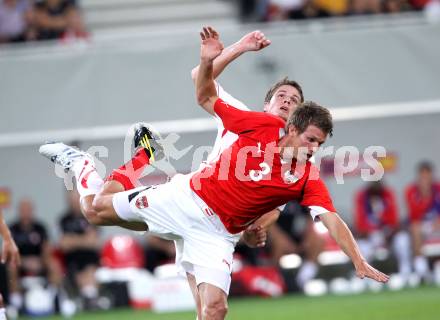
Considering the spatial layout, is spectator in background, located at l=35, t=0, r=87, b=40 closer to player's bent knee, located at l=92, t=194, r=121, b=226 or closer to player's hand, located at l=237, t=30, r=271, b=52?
player's bent knee, located at l=92, t=194, r=121, b=226

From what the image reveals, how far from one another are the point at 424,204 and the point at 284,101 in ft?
24.0

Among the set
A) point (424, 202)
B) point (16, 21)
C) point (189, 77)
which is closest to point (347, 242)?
point (189, 77)

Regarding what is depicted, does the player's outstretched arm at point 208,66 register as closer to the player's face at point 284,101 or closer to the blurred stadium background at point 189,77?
the player's face at point 284,101

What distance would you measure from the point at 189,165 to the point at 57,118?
2.11 m

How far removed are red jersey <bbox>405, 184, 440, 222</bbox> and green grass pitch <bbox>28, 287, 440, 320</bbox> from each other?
57.4 inches

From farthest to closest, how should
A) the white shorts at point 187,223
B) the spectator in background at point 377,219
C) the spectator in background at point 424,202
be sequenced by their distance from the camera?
the spectator in background at point 424,202 < the spectator in background at point 377,219 < the white shorts at point 187,223

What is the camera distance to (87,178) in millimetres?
8984

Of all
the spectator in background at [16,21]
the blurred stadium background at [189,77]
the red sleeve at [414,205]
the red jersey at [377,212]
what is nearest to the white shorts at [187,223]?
the blurred stadium background at [189,77]

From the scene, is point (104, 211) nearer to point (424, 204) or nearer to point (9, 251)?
point (9, 251)

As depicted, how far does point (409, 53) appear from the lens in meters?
15.1

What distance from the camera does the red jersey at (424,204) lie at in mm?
15562

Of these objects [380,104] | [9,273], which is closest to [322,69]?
[380,104]

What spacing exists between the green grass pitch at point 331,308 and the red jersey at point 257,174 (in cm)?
342

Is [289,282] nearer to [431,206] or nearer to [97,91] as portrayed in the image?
[431,206]
